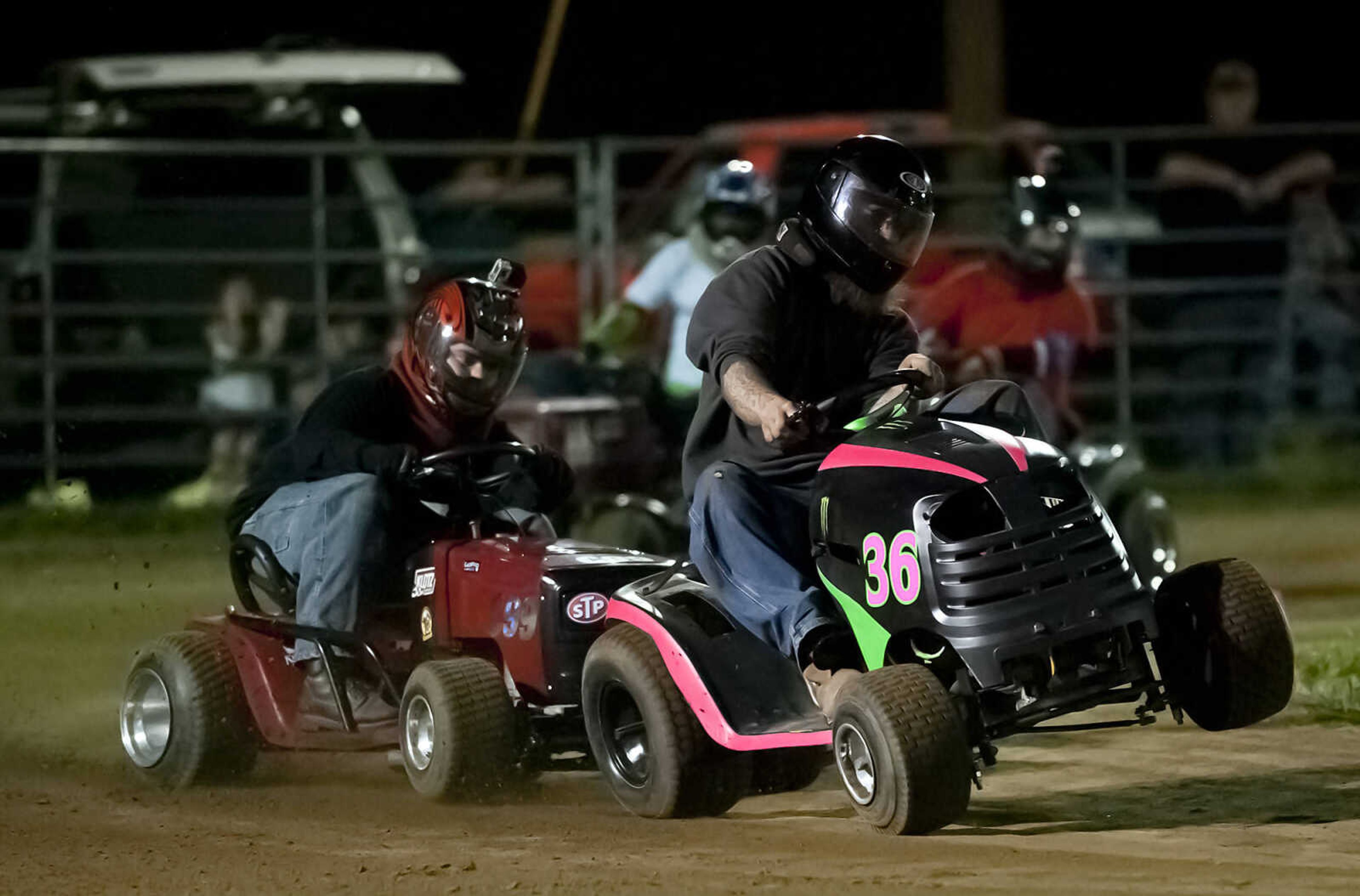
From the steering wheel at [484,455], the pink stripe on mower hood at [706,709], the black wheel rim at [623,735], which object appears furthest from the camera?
the steering wheel at [484,455]

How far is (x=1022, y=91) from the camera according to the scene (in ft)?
85.7

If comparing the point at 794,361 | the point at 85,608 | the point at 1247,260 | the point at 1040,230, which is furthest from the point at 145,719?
the point at 1247,260

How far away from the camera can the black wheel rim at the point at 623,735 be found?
6.48 meters

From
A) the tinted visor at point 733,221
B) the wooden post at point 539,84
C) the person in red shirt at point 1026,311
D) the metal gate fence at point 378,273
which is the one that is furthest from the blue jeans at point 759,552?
the wooden post at point 539,84

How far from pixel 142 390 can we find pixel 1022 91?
45.1ft

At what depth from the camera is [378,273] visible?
588 inches

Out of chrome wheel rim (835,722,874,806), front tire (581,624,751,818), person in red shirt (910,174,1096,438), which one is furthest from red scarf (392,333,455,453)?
person in red shirt (910,174,1096,438)

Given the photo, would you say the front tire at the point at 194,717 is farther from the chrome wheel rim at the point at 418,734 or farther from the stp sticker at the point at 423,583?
the chrome wheel rim at the point at 418,734

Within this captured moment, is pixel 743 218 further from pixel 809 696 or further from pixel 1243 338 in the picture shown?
pixel 809 696

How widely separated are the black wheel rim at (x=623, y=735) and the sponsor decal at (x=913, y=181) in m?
1.49

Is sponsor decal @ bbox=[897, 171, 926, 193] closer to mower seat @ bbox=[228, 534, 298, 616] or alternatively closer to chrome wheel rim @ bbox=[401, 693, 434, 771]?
chrome wheel rim @ bbox=[401, 693, 434, 771]

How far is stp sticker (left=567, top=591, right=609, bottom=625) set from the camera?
22.1 ft

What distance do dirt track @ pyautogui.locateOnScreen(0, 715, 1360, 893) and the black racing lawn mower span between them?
220mm

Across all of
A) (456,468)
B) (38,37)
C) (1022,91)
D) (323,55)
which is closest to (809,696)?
(456,468)
